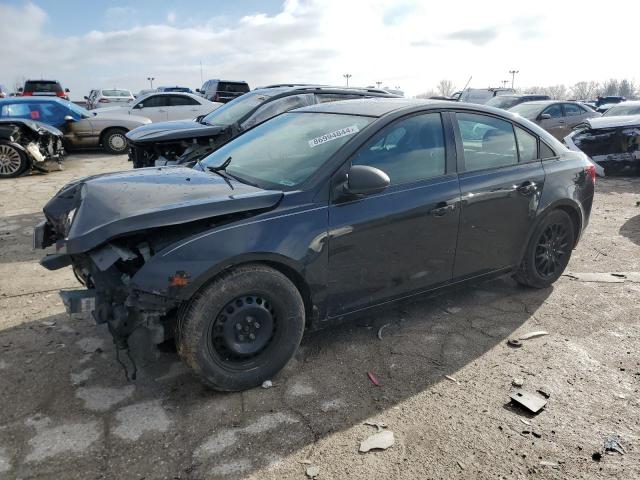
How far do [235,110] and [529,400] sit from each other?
20.1ft

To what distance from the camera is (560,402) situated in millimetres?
2898

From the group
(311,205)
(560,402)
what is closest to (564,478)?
(560,402)

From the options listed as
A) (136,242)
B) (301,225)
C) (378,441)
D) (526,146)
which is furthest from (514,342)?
(136,242)

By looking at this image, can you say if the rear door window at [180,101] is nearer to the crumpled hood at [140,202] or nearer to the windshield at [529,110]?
the windshield at [529,110]

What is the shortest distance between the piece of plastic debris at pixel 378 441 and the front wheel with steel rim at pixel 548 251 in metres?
2.35

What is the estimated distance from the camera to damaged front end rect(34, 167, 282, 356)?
8.52 feet

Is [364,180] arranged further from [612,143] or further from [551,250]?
[612,143]

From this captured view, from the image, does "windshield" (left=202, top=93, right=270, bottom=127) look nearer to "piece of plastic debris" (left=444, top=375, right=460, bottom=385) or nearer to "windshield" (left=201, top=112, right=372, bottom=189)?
"windshield" (left=201, top=112, right=372, bottom=189)

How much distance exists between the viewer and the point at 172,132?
272 inches

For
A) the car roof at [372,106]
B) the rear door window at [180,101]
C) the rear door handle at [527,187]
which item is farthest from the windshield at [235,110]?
the rear door window at [180,101]

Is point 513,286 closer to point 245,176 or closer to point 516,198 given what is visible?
point 516,198

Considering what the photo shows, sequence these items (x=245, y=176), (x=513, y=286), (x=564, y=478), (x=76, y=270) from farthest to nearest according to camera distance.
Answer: (x=513, y=286) → (x=245, y=176) → (x=76, y=270) → (x=564, y=478)

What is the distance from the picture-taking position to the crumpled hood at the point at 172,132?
6.80 m

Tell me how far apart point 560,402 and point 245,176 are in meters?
2.46
